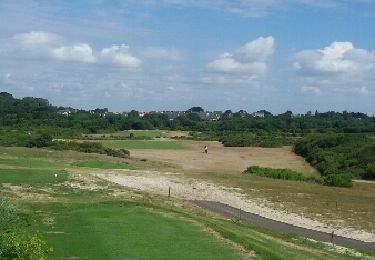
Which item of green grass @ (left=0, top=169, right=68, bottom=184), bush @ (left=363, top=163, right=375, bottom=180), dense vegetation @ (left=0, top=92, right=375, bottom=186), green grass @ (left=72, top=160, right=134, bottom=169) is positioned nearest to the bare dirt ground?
dense vegetation @ (left=0, top=92, right=375, bottom=186)

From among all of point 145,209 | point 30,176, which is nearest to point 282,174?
point 30,176

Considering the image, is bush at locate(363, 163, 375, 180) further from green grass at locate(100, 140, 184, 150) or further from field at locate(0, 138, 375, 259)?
green grass at locate(100, 140, 184, 150)

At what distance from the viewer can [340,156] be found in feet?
274

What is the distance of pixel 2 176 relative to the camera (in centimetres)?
4819

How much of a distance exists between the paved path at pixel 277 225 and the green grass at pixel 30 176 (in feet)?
39.8

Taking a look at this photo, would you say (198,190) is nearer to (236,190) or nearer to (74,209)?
(236,190)

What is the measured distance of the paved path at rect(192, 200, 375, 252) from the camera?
105 ft

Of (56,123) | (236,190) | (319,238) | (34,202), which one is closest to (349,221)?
(319,238)

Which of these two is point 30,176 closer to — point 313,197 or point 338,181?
point 313,197

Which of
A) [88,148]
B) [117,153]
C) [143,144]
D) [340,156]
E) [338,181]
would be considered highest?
[340,156]

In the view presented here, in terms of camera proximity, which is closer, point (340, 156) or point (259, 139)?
point (340, 156)

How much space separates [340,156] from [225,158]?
19500 millimetres

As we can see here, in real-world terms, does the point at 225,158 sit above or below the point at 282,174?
above

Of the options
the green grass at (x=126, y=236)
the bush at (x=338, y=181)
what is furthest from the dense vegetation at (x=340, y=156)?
the green grass at (x=126, y=236)
